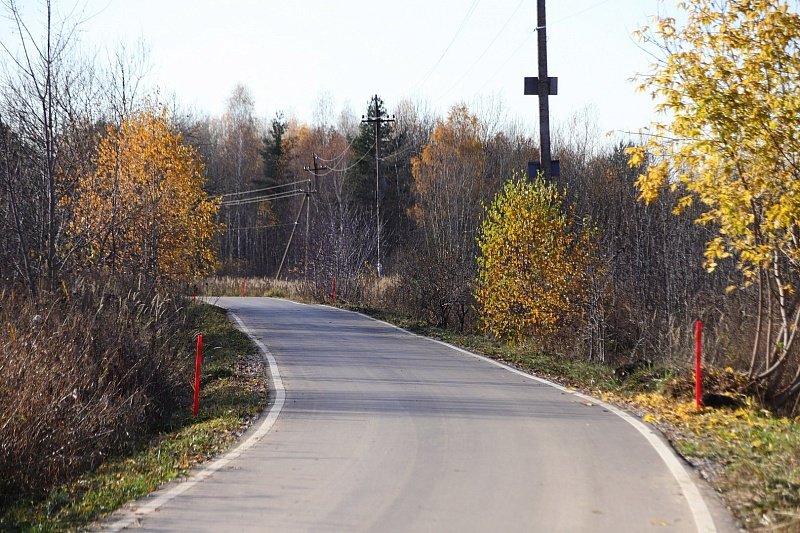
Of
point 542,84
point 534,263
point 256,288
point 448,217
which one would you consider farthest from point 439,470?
point 256,288

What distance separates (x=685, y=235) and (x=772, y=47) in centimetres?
1096

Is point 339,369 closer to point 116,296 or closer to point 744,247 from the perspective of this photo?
point 116,296

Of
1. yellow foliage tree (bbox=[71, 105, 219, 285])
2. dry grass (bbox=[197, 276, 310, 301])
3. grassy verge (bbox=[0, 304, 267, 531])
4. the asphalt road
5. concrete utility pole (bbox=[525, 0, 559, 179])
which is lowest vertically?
grassy verge (bbox=[0, 304, 267, 531])

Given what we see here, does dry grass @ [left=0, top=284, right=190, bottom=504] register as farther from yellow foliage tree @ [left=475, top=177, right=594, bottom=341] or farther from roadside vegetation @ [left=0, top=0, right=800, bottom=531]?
yellow foliage tree @ [left=475, top=177, right=594, bottom=341]

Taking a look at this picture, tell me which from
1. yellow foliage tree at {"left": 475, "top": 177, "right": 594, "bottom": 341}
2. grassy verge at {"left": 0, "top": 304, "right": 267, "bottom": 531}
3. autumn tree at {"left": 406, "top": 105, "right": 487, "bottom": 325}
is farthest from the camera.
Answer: autumn tree at {"left": 406, "top": 105, "right": 487, "bottom": 325}

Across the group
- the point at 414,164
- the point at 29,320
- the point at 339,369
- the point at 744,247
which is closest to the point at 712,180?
the point at 744,247

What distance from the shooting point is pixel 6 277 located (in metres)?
16.5

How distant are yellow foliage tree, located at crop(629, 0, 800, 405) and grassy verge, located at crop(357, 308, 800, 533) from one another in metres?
1.25

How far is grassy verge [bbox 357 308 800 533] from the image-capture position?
6.89 metres

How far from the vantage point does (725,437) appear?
31.4 feet

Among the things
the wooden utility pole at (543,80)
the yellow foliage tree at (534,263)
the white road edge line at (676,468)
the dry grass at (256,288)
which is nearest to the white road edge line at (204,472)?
the white road edge line at (676,468)

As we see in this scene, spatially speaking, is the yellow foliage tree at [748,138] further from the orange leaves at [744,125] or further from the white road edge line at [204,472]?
the white road edge line at [204,472]

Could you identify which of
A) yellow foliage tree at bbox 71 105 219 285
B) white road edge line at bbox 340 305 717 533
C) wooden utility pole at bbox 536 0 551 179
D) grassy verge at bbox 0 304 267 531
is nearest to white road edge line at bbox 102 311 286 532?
grassy verge at bbox 0 304 267 531

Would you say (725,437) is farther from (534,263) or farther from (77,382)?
(534,263)
